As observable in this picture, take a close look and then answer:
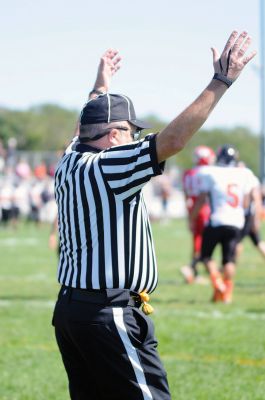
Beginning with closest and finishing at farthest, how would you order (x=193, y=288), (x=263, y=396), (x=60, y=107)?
(x=263, y=396)
(x=193, y=288)
(x=60, y=107)

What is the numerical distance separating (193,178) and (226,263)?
8.44 ft

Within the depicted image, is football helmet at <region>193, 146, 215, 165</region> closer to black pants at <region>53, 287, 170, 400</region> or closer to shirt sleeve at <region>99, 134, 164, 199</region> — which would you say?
black pants at <region>53, 287, 170, 400</region>

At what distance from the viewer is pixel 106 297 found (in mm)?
4457

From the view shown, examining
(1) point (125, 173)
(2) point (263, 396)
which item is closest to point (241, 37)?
(1) point (125, 173)

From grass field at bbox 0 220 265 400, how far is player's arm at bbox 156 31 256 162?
3075 mm

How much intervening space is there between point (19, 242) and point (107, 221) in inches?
784

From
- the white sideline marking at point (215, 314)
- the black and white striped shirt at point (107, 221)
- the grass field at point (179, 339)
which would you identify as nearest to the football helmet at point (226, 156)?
the grass field at point (179, 339)

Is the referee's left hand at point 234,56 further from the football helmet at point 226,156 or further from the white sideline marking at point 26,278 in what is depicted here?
the white sideline marking at point 26,278

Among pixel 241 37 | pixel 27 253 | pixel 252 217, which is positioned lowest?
pixel 27 253

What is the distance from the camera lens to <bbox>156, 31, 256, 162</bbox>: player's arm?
4121mm

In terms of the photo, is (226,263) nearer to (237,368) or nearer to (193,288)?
(193,288)

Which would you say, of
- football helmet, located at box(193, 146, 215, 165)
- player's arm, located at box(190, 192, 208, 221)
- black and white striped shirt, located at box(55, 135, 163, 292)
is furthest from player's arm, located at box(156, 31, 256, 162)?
football helmet, located at box(193, 146, 215, 165)

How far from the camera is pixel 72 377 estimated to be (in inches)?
183

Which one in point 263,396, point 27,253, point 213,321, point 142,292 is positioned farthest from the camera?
point 27,253
